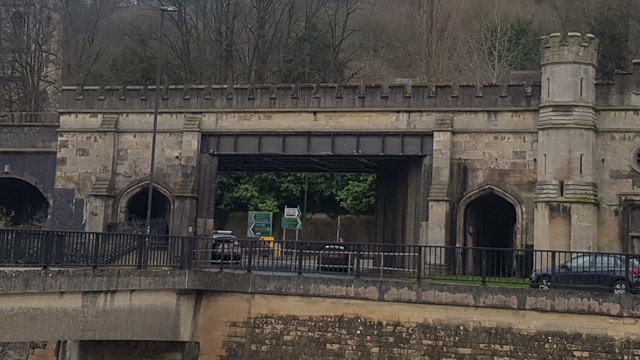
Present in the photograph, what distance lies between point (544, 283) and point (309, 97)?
46.7 feet

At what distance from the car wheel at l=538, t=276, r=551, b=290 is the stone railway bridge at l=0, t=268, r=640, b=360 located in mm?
448

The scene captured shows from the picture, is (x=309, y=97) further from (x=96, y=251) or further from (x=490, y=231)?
(x=96, y=251)

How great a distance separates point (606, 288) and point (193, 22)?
43049 mm

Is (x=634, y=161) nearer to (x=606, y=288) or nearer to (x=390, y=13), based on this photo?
(x=606, y=288)

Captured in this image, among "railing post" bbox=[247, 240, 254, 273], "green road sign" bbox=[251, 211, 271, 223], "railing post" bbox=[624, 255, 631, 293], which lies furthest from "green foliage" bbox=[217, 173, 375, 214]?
"railing post" bbox=[624, 255, 631, 293]

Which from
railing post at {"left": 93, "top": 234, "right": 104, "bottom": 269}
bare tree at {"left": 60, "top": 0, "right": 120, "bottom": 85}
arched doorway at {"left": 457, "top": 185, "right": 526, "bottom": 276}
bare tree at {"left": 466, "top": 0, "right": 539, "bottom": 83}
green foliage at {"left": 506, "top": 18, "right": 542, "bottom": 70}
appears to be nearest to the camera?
railing post at {"left": 93, "top": 234, "right": 104, "bottom": 269}

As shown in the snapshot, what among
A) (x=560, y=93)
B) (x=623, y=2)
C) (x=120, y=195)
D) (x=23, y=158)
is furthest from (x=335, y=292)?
(x=623, y=2)

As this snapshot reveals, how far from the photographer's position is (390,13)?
69062 millimetres

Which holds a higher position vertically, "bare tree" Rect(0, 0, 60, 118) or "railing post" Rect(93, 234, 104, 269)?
"bare tree" Rect(0, 0, 60, 118)

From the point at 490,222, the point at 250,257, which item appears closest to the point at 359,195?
the point at 490,222

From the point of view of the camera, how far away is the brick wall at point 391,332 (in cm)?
1809

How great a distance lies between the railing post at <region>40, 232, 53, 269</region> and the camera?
16297 millimetres

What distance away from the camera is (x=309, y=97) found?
30797 mm

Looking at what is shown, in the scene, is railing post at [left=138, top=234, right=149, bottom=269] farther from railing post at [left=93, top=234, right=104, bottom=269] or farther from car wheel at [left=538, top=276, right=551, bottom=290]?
car wheel at [left=538, top=276, right=551, bottom=290]
